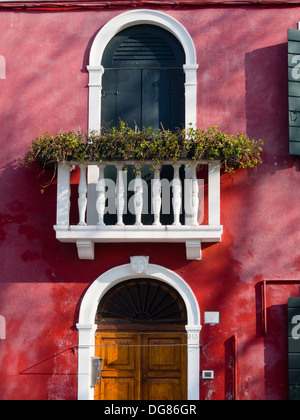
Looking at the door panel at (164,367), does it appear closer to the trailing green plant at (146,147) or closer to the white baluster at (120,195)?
the white baluster at (120,195)

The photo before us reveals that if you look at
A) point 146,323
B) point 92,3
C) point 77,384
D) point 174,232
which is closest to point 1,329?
point 77,384

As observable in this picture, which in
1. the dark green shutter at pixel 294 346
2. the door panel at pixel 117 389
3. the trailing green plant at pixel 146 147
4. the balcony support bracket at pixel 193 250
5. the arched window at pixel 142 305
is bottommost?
the door panel at pixel 117 389

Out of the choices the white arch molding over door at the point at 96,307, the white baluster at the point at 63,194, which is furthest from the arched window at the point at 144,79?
the white arch molding over door at the point at 96,307

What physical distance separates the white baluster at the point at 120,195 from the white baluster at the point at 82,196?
16.2 inches

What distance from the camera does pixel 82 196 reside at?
8.88m

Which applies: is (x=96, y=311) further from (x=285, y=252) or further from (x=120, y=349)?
(x=285, y=252)

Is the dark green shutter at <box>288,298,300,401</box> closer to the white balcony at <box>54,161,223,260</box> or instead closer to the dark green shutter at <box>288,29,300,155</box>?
the white balcony at <box>54,161,223,260</box>

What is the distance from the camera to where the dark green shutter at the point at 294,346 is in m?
8.50

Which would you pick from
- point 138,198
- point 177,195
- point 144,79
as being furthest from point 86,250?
point 144,79

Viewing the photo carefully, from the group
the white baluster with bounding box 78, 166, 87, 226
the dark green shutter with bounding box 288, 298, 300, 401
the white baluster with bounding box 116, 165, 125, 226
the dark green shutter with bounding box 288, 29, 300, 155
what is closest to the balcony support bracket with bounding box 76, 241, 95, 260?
the white baluster with bounding box 78, 166, 87, 226

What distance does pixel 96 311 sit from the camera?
9.12m

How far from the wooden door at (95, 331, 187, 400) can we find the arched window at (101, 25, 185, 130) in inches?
109

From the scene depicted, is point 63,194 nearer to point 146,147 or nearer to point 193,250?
point 146,147

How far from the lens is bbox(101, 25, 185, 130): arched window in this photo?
9.47 metres
